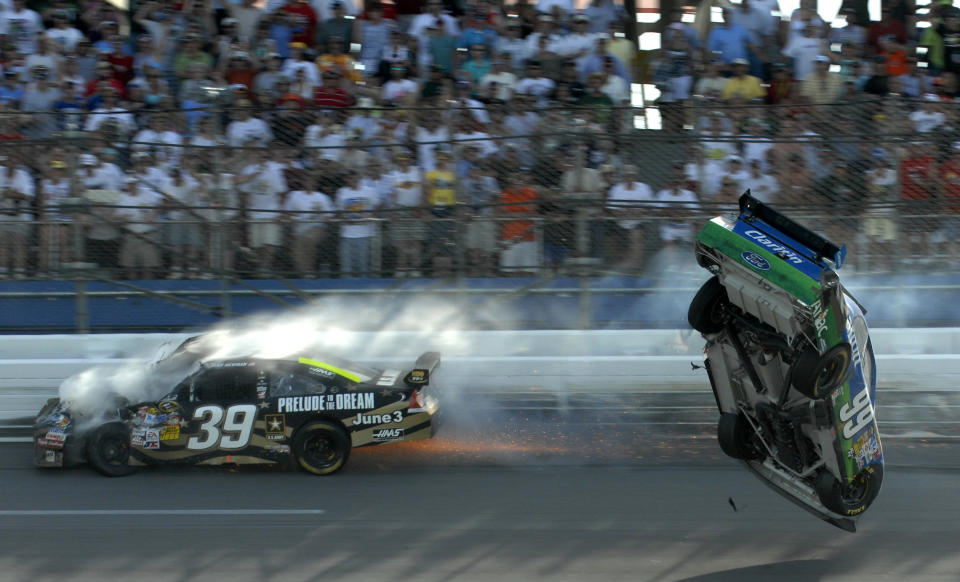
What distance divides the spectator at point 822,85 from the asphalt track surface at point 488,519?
4.19 meters

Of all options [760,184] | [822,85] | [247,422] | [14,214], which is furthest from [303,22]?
[247,422]

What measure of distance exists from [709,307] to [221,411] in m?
3.91

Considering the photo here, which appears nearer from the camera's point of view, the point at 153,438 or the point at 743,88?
the point at 153,438

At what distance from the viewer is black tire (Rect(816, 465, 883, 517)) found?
625 cm

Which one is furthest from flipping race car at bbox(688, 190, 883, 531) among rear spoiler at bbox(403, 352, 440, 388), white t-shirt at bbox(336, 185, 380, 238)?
white t-shirt at bbox(336, 185, 380, 238)

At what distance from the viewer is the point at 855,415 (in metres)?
6.23

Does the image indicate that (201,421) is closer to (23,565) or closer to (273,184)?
(23,565)

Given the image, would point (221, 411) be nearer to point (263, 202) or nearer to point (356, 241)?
point (356, 241)

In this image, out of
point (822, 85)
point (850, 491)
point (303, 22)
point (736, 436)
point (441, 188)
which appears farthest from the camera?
point (303, 22)

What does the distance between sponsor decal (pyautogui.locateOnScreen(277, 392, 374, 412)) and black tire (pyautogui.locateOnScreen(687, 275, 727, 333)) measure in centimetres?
292

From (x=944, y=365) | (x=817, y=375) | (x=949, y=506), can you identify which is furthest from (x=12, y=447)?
(x=944, y=365)

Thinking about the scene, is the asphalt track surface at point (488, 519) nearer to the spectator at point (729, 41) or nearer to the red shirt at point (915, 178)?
the red shirt at point (915, 178)

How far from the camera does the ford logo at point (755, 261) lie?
6.06 m

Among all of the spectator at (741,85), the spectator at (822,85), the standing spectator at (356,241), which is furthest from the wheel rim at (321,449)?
the spectator at (822,85)
